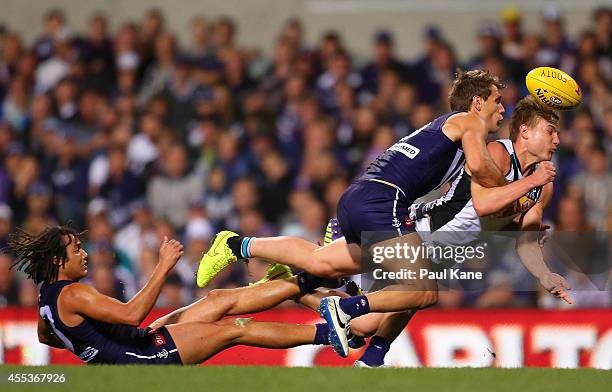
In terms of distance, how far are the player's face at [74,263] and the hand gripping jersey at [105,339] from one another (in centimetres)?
7

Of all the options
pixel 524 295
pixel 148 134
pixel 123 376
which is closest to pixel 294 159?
pixel 148 134

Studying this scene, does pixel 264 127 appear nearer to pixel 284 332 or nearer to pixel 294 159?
pixel 294 159

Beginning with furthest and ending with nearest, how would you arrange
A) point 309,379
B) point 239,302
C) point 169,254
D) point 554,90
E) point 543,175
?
point 239,302, point 554,90, point 169,254, point 543,175, point 309,379

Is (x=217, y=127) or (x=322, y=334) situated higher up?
(x=217, y=127)

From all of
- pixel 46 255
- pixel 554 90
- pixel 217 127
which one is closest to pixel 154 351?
pixel 46 255

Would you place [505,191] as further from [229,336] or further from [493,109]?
[229,336]

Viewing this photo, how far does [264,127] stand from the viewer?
13836 mm

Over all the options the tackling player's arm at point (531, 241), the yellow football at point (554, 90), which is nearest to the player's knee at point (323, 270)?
the tackling player's arm at point (531, 241)

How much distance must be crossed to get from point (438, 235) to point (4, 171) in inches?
281

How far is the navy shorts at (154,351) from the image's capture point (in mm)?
8070

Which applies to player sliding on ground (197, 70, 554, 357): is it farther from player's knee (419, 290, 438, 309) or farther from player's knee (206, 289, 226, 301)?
player's knee (206, 289, 226, 301)

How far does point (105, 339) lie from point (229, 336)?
86 centimetres

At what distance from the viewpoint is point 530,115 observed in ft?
28.5

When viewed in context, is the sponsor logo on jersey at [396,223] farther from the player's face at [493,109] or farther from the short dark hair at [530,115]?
the short dark hair at [530,115]
